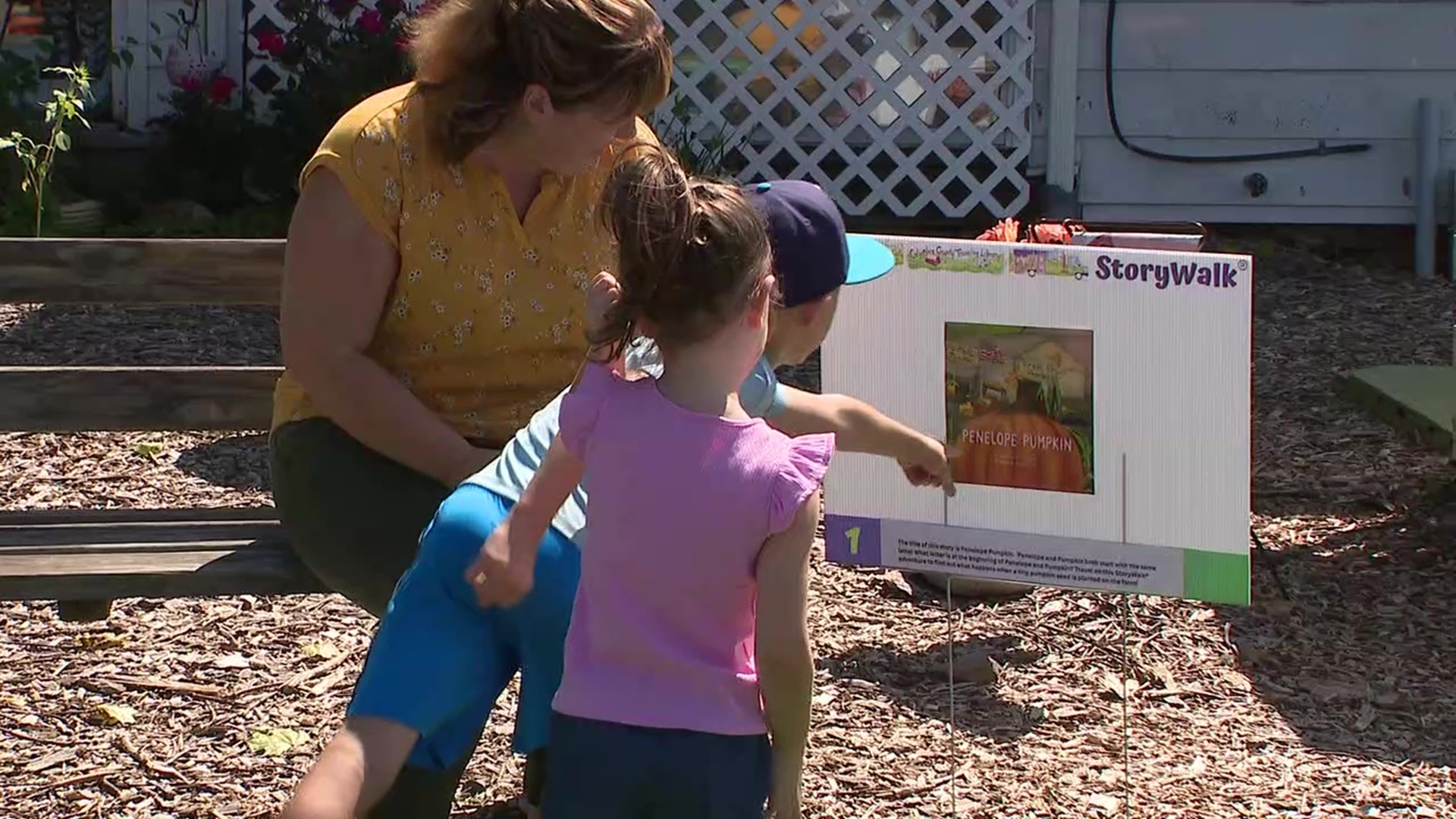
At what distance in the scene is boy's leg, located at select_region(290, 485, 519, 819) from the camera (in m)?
2.36

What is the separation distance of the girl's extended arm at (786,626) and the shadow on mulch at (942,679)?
1648 millimetres

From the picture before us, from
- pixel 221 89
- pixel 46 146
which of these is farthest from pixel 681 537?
pixel 221 89

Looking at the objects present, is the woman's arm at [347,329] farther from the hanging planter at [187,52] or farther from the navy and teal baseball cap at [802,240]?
the hanging planter at [187,52]

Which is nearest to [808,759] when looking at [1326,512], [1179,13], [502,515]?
[502,515]

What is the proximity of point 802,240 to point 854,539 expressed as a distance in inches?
37.3

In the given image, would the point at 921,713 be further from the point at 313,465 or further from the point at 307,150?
the point at 307,150

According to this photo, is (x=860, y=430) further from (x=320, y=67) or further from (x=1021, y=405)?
(x=320, y=67)

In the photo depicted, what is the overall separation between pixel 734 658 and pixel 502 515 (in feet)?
1.10

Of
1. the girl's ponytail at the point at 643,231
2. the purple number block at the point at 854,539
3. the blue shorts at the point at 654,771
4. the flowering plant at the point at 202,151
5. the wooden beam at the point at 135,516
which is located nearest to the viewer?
the girl's ponytail at the point at 643,231

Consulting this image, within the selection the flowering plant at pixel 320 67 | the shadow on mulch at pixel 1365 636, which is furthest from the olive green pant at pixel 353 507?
the flowering plant at pixel 320 67

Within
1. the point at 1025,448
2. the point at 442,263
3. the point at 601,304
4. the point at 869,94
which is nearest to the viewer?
the point at 601,304

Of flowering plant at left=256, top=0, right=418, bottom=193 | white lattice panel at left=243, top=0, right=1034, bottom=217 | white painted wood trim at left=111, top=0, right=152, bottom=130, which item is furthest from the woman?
white painted wood trim at left=111, top=0, right=152, bottom=130

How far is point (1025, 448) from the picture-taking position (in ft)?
10.3

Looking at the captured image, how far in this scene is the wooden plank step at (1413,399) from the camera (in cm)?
466
